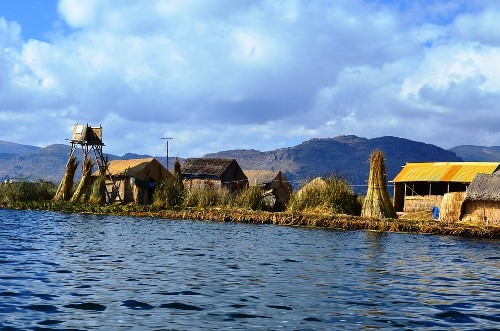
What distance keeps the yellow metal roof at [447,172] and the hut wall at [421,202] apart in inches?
51.4

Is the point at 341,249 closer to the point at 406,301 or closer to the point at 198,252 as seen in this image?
the point at 198,252

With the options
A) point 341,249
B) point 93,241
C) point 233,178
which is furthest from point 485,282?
point 233,178

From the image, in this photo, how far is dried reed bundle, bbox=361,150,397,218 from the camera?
33.7 m

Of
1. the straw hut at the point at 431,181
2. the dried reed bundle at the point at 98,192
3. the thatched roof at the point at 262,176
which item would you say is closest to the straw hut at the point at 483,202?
the straw hut at the point at 431,181

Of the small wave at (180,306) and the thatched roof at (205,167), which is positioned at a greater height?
the thatched roof at (205,167)

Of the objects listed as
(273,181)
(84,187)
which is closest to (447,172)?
(273,181)

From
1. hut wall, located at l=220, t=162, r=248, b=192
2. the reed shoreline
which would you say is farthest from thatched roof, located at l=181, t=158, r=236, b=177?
the reed shoreline

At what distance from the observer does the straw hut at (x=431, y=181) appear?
4275 cm

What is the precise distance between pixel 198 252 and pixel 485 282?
7.81m

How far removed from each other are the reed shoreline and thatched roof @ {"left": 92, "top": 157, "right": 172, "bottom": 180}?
25.4ft

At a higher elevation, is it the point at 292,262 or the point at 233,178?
the point at 233,178

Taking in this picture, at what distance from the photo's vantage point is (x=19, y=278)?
12.2m

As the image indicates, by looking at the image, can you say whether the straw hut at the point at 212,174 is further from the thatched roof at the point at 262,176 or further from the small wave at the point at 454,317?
the small wave at the point at 454,317

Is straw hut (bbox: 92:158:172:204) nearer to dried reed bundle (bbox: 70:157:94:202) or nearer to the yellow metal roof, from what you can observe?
dried reed bundle (bbox: 70:157:94:202)
